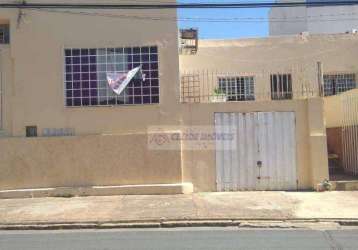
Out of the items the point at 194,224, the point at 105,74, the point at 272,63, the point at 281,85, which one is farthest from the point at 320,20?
the point at 194,224

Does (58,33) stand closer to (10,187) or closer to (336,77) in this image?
(10,187)

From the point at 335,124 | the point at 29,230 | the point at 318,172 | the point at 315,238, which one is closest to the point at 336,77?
the point at 335,124

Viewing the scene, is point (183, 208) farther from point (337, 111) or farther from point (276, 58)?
point (276, 58)

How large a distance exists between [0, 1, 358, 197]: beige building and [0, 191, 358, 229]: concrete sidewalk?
77 cm

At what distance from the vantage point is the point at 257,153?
16.3 metres

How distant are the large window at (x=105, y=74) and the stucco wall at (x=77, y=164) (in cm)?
124

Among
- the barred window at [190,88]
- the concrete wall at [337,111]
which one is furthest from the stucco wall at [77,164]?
→ the concrete wall at [337,111]

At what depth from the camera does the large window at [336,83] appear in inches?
817

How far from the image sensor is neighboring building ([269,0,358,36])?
2595 cm

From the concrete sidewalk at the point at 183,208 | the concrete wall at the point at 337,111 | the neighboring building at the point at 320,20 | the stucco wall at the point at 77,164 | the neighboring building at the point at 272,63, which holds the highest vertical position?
the neighboring building at the point at 320,20

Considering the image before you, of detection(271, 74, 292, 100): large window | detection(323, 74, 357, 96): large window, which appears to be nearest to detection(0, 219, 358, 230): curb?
detection(271, 74, 292, 100): large window

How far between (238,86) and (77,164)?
685 cm

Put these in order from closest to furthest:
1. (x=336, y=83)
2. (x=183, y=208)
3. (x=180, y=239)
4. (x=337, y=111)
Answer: (x=180, y=239) → (x=183, y=208) → (x=337, y=111) → (x=336, y=83)

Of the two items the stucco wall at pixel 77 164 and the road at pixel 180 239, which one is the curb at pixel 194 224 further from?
the stucco wall at pixel 77 164
